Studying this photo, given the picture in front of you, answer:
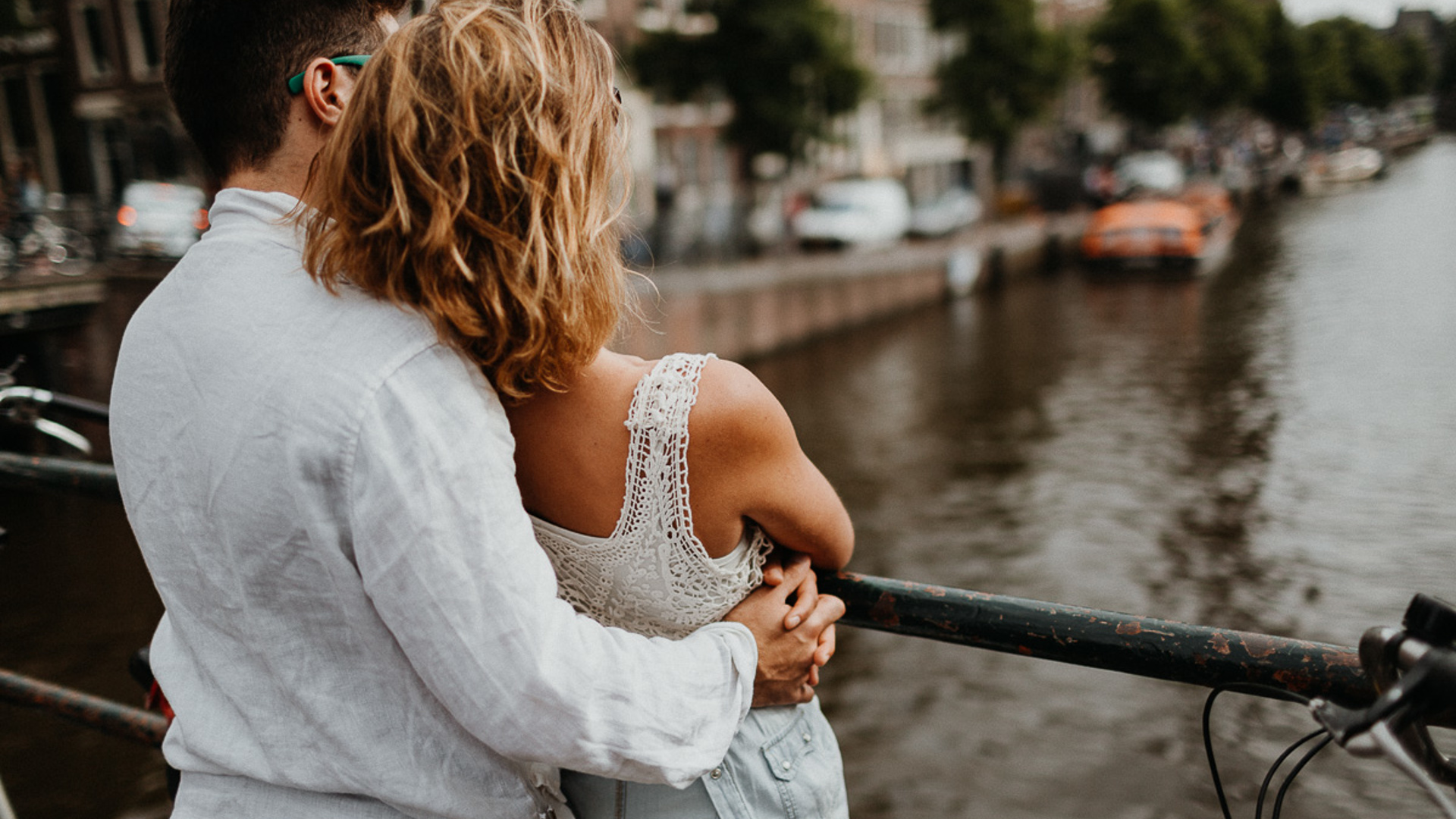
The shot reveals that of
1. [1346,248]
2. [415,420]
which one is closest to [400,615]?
[415,420]

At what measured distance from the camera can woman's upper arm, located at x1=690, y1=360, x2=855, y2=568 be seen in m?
1.13

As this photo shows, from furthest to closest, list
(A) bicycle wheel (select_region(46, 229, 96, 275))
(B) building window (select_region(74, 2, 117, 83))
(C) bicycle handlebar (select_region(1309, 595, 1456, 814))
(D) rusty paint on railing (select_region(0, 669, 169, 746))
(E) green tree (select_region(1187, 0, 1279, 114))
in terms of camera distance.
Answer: (E) green tree (select_region(1187, 0, 1279, 114))
(B) building window (select_region(74, 2, 117, 83))
(A) bicycle wheel (select_region(46, 229, 96, 275))
(D) rusty paint on railing (select_region(0, 669, 169, 746))
(C) bicycle handlebar (select_region(1309, 595, 1456, 814))

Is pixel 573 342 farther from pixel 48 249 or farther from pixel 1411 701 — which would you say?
pixel 48 249

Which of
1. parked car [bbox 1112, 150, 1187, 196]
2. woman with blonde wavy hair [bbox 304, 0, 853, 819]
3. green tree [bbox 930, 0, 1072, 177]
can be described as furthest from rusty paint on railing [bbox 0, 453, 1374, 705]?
parked car [bbox 1112, 150, 1187, 196]

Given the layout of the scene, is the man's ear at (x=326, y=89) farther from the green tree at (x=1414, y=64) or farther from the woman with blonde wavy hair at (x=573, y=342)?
the green tree at (x=1414, y=64)

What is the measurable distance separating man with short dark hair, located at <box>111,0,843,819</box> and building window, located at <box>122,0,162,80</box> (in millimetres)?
18016

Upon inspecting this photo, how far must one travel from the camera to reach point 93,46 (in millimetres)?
18344

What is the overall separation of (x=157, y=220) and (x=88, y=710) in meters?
13.1

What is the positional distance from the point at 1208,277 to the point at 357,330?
23.0 m

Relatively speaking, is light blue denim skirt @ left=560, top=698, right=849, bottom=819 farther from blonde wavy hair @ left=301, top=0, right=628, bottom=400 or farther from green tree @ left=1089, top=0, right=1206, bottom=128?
green tree @ left=1089, top=0, right=1206, bottom=128

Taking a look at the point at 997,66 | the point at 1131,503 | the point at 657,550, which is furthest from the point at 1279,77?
the point at 657,550

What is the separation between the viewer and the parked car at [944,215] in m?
27.2

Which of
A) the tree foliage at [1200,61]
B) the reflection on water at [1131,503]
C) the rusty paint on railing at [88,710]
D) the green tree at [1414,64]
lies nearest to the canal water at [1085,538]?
the reflection on water at [1131,503]

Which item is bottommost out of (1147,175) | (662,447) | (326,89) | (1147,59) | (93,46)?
(1147,175)
